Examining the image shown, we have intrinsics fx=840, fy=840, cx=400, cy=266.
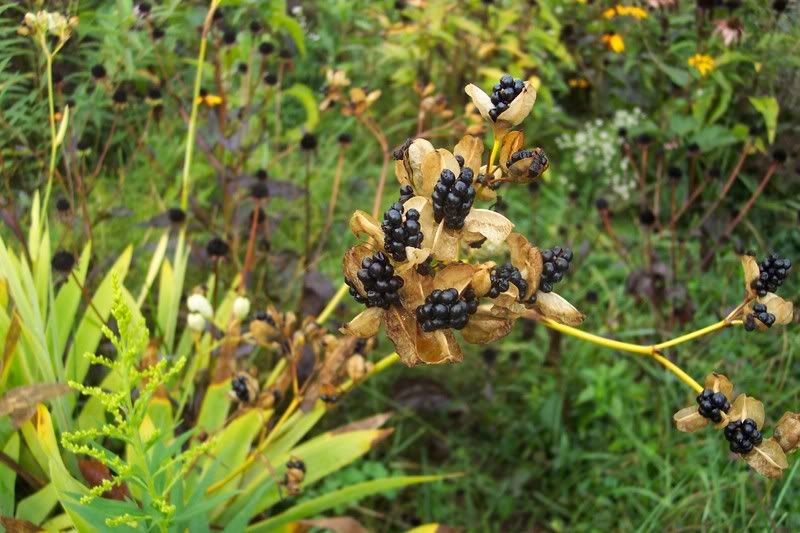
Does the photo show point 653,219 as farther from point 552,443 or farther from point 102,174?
point 102,174

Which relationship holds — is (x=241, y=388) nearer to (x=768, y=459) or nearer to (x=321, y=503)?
(x=321, y=503)

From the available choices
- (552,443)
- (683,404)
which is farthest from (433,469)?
(683,404)

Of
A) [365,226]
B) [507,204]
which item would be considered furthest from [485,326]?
[507,204]

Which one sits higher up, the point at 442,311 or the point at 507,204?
the point at 442,311

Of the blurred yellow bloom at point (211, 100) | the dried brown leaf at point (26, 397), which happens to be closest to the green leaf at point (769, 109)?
the blurred yellow bloom at point (211, 100)

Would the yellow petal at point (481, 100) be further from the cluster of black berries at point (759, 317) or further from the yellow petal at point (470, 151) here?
the cluster of black berries at point (759, 317)

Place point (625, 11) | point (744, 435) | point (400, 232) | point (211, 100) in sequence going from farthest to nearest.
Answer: point (625, 11) < point (211, 100) < point (744, 435) < point (400, 232)
